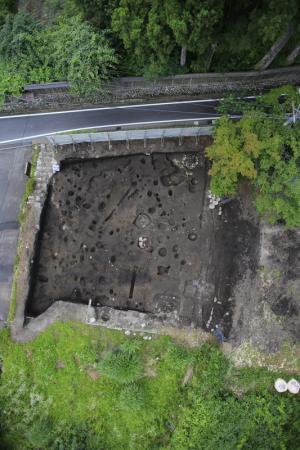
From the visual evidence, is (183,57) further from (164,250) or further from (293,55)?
(164,250)

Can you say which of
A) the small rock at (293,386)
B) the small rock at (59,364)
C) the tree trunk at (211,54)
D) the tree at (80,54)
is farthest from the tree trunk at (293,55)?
the small rock at (59,364)

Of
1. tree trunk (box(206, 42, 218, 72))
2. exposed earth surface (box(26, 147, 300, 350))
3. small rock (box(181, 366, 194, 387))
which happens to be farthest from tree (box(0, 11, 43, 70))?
small rock (box(181, 366, 194, 387))

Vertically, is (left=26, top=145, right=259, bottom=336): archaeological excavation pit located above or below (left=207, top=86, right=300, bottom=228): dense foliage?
below

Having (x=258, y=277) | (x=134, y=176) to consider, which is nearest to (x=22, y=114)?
(x=134, y=176)

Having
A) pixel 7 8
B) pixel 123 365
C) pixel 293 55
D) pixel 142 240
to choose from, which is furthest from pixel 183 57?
pixel 123 365

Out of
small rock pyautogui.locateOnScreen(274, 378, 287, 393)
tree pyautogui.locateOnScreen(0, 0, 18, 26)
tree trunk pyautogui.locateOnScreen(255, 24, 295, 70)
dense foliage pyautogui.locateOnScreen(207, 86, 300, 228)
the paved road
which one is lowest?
small rock pyautogui.locateOnScreen(274, 378, 287, 393)

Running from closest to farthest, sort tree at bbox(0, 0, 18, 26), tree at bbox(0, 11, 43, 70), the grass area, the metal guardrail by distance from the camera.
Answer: the grass area, the metal guardrail, tree at bbox(0, 11, 43, 70), tree at bbox(0, 0, 18, 26)

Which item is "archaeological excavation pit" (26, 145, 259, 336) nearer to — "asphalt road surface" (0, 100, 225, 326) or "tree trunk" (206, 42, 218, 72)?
"asphalt road surface" (0, 100, 225, 326)
